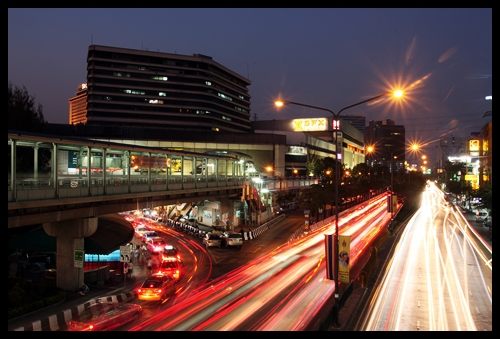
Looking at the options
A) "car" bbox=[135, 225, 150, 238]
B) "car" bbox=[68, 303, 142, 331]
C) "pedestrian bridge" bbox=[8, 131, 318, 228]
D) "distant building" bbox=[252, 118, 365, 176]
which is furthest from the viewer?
"distant building" bbox=[252, 118, 365, 176]

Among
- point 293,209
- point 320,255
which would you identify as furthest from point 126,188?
point 293,209

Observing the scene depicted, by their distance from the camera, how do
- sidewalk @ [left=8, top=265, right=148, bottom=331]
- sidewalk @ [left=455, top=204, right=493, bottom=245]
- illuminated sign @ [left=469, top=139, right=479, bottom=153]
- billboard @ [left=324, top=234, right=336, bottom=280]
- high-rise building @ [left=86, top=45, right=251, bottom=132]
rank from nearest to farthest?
sidewalk @ [left=8, top=265, right=148, bottom=331] → billboard @ [left=324, top=234, right=336, bottom=280] → sidewalk @ [left=455, top=204, right=493, bottom=245] → illuminated sign @ [left=469, top=139, right=479, bottom=153] → high-rise building @ [left=86, top=45, right=251, bottom=132]

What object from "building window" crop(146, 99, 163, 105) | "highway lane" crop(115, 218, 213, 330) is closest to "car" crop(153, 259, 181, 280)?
"highway lane" crop(115, 218, 213, 330)

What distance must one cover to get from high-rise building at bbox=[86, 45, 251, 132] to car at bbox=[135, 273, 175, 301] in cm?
10502

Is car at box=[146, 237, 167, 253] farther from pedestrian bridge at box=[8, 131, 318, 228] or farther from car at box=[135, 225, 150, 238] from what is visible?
pedestrian bridge at box=[8, 131, 318, 228]

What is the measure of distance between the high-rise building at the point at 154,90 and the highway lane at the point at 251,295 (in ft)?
325

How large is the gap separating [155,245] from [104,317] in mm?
23304

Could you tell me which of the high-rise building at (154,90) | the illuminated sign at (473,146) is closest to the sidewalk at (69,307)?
the illuminated sign at (473,146)

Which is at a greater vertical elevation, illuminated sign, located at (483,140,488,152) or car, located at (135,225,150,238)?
illuminated sign, located at (483,140,488,152)

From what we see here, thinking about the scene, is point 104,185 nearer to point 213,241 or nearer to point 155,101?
point 213,241

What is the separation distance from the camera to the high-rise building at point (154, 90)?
128 metres

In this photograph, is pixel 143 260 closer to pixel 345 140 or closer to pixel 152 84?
pixel 152 84

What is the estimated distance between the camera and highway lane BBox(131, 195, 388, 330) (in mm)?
18297
